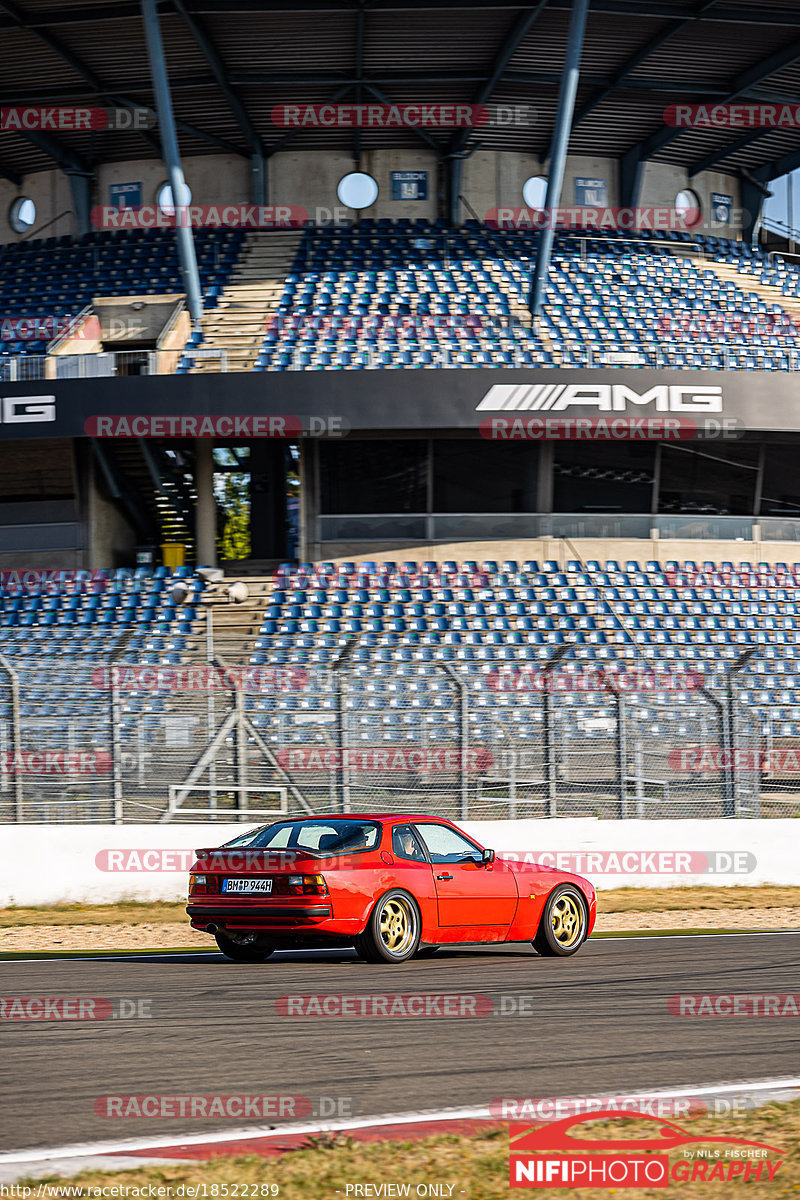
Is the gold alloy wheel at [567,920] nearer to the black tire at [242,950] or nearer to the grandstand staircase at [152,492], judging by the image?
the black tire at [242,950]

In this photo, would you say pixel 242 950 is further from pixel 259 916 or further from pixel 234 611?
pixel 234 611

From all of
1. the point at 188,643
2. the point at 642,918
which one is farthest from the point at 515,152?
the point at 642,918

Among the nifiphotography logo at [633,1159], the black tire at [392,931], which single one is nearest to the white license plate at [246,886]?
the black tire at [392,931]

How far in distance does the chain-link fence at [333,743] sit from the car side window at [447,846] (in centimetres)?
411

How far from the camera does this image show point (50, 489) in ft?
93.2

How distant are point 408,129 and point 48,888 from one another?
24589 mm

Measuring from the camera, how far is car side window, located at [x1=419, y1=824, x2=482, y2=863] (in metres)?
10.2

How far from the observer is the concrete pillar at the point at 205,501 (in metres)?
27.5

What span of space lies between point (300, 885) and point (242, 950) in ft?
4.18

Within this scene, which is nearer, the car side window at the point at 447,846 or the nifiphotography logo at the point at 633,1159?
the nifiphotography logo at the point at 633,1159

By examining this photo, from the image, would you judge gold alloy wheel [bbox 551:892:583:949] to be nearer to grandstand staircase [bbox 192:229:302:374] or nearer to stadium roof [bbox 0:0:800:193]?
grandstand staircase [bbox 192:229:302:374]

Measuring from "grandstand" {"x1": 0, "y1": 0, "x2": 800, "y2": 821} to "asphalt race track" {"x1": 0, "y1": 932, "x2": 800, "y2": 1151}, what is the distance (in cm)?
882

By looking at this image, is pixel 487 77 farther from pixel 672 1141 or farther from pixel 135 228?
pixel 672 1141

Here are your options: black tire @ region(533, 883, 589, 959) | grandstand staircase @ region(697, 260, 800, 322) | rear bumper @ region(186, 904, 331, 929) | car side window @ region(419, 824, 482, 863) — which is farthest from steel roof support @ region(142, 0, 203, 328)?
black tire @ region(533, 883, 589, 959)
